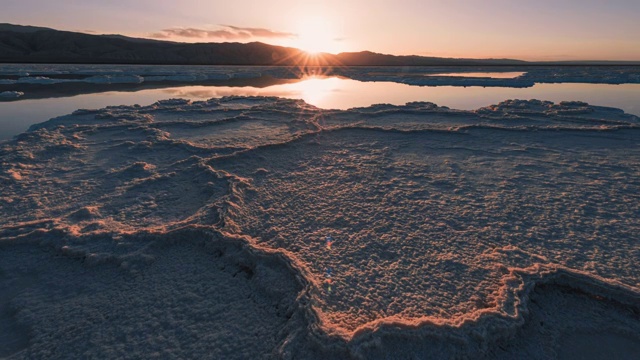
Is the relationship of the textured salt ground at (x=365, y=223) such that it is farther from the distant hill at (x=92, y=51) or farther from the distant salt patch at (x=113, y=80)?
the distant hill at (x=92, y=51)

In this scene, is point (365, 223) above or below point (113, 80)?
below

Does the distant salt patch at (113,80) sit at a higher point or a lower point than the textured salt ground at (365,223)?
higher

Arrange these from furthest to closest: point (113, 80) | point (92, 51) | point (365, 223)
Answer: point (92, 51), point (113, 80), point (365, 223)

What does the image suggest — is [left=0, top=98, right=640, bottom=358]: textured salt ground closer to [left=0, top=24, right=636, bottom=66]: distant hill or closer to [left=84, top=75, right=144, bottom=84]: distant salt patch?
[left=84, top=75, right=144, bottom=84]: distant salt patch

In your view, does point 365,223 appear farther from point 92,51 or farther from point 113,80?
point 92,51

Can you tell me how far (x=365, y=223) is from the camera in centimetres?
295

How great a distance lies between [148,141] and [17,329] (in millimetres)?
3970

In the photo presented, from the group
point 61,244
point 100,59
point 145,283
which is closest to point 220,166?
point 61,244

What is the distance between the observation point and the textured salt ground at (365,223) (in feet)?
6.20

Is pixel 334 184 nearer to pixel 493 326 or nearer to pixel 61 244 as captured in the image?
pixel 493 326

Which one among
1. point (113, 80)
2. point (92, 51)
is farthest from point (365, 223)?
point (92, 51)

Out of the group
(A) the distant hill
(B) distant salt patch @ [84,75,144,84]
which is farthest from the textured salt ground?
(A) the distant hill

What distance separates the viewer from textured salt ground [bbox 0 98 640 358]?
1.89 meters

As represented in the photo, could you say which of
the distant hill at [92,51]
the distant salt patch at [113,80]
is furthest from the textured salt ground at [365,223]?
the distant hill at [92,51]
